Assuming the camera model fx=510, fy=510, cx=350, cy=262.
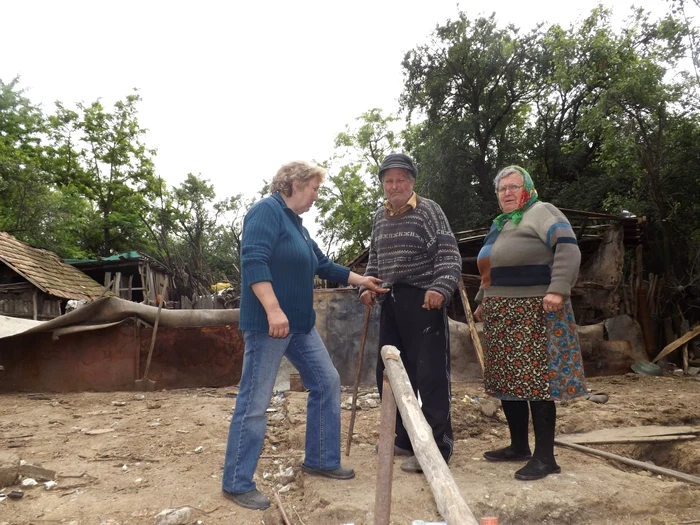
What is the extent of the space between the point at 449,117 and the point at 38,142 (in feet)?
76.6

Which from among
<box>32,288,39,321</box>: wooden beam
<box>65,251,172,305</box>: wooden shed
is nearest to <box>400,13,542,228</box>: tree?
<box>65,251,172,305</box>: wooden shed

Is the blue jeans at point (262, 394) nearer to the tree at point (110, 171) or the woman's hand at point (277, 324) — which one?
the woman's hand at point (277, 324)

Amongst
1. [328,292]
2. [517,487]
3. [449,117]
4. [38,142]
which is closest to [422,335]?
[517,487]

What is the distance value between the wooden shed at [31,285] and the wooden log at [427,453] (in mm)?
14547

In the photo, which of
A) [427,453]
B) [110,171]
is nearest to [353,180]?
[110,171]

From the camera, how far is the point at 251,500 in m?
2.53

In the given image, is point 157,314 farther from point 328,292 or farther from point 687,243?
point 687,243

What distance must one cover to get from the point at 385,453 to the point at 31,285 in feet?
51.6

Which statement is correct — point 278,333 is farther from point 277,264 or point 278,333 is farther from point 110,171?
point 110,171

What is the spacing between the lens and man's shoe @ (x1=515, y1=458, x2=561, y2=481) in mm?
2717

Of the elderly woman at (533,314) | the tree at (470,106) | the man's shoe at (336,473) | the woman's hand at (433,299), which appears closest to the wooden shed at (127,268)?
the tree at (470,106)

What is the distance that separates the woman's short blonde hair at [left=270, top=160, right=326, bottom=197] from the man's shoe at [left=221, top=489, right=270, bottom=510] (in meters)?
1.57

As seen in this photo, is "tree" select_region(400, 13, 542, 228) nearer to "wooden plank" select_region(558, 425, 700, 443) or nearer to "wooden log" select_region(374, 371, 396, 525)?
"wooden plank" select_region(558, 425, 700, 443)

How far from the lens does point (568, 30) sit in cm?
1895
